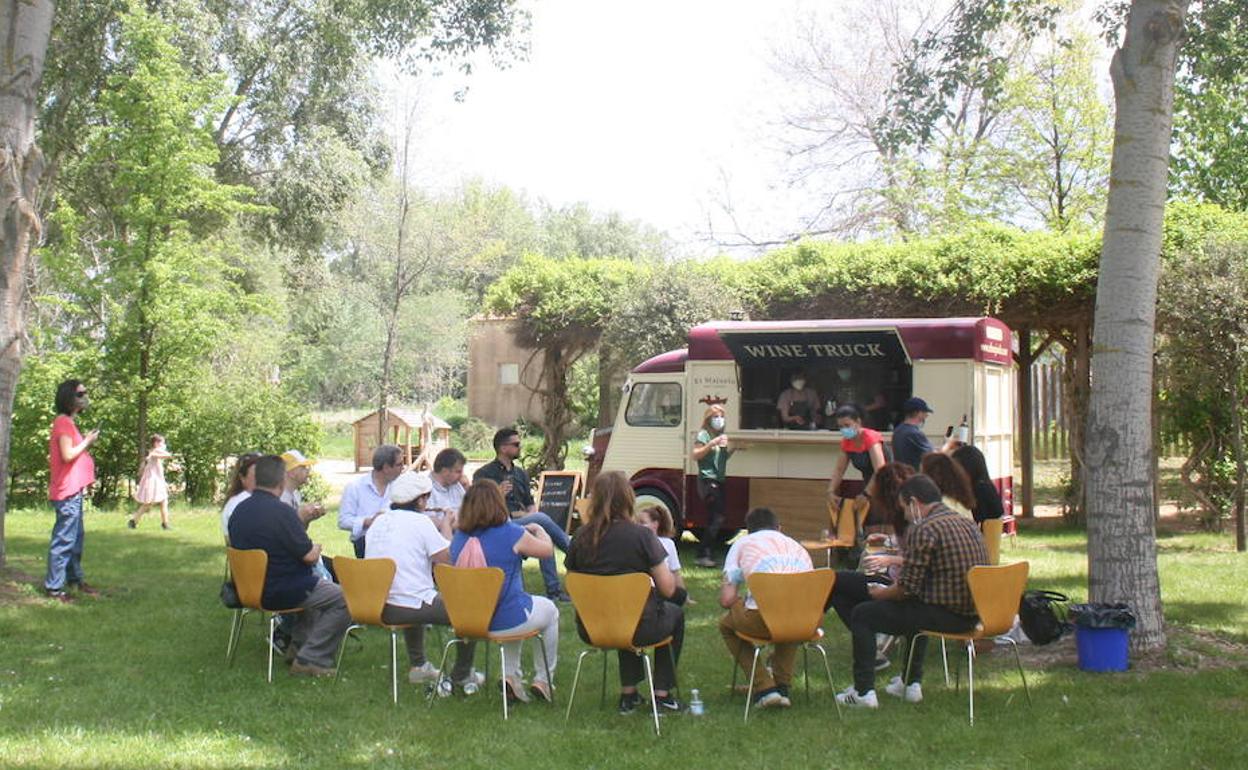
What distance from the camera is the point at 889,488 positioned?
7.27 meters

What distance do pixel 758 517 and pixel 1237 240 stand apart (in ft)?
29.4

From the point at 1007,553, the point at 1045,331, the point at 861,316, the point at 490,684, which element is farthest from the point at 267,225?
the point at 490,684

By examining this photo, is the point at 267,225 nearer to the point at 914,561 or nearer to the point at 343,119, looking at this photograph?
the point at 343,119

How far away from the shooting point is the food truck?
37.0 feet

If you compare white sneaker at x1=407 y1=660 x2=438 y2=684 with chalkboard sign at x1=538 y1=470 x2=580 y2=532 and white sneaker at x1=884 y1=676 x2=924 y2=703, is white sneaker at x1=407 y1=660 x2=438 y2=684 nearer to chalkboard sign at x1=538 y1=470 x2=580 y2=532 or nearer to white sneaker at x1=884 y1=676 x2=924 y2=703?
white sneaker at x1=884 y1=676 x2=924 y2=703

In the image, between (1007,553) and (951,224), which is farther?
(951,224)

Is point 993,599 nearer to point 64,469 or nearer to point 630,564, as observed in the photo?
point 630,564

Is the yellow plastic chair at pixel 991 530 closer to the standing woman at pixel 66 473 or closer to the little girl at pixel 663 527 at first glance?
the little girl at pixel 663 527

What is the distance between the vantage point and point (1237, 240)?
12.6m

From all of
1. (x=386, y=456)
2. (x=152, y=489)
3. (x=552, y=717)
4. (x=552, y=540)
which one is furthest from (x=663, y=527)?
(x=152, y=489)

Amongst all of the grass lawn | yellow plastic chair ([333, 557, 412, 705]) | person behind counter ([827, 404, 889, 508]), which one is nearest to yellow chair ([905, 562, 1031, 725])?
the grass lawn

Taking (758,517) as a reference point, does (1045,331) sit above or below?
above

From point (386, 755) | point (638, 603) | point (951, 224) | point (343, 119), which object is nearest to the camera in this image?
point (386, 755)

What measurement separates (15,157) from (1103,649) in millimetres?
8633
